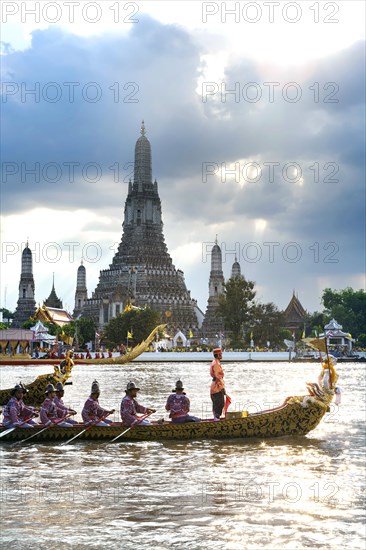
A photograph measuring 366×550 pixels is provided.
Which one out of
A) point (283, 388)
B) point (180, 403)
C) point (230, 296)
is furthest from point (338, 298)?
point (180, 403)

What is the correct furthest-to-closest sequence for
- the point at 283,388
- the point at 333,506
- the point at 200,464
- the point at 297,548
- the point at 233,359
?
the point at 233,359, the point at 283,388, the point at 200,464, the point at 333,506, the point at 297,548

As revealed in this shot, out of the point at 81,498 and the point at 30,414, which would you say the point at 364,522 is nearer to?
the point at 81,498

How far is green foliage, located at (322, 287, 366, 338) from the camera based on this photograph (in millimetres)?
124312

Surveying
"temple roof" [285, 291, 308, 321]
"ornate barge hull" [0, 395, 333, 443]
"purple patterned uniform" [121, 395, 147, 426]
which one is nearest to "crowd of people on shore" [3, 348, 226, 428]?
"purple patterned uniform" [121, 395, 147, 426]

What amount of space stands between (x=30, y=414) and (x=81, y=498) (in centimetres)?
700

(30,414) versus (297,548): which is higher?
(30,414)

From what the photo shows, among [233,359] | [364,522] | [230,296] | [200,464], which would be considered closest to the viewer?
[364,522]

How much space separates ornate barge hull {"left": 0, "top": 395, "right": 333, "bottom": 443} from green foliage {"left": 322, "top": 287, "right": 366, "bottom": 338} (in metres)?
107

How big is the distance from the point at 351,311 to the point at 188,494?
379 ft

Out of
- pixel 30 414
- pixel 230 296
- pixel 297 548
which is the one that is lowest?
pixel 297 548

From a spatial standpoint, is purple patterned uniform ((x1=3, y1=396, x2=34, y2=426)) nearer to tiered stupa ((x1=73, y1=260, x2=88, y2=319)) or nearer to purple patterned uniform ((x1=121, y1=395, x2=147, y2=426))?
purple patterned uniform ((x1=121, y1=395, x2=147, y2=426))

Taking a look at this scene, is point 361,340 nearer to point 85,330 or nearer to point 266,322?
point 266,322

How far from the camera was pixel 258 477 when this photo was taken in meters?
14.9

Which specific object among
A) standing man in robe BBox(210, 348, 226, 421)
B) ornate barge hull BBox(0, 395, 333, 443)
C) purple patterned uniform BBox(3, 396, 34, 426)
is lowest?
ornate barge hull BBox(0, 395, 333, 443)
